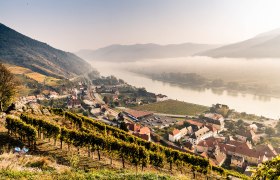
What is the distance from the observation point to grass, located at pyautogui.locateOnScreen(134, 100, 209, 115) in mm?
116713

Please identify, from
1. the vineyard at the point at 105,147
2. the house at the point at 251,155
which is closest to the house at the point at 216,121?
the house at the point at 251,155

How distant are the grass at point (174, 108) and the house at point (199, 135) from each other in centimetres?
3384

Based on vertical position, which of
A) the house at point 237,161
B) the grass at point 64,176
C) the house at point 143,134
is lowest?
the house at point 237,161

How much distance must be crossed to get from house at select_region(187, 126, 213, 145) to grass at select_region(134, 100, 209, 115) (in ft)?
111

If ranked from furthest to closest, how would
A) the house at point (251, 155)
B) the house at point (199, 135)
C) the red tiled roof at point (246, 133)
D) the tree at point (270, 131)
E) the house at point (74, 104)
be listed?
the house at point (74, 104), the tree at point (270, 131), the red tiled roof at point (246, 133), the house at point (199, 135), the house at point (251, 155)

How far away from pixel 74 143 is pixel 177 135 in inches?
1806

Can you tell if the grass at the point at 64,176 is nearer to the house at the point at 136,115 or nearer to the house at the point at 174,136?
the house at the point at 174,136

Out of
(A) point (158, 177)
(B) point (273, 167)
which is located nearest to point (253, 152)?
(A) point (158, 177)

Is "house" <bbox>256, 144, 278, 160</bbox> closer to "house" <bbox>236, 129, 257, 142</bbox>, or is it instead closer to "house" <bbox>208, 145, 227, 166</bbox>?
"house" <bbox>208, 145, 227, 166</bbox>

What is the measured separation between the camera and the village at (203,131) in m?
57.8

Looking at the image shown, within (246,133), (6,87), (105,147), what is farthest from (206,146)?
(6,87)

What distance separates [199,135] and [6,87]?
5370 cm

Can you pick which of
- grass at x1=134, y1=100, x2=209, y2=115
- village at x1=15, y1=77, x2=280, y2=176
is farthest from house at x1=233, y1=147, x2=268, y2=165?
grass at x1=134, y1=100, x2=209, y2=115

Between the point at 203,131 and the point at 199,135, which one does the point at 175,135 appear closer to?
the point at 199,135
